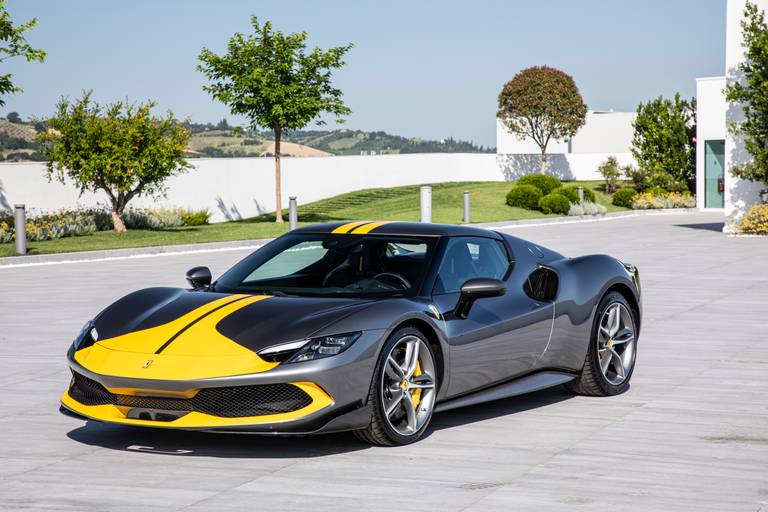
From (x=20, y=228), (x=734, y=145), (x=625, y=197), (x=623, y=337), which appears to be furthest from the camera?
(x=625, y=197)

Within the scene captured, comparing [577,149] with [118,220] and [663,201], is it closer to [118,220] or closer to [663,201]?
[663,201]

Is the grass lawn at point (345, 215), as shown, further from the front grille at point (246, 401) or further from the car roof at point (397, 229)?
the front grille at point (246, 401)

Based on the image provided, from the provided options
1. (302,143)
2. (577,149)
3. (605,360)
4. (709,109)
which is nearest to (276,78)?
(709,109)

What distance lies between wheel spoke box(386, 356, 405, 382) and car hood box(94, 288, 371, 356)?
34 centimetres

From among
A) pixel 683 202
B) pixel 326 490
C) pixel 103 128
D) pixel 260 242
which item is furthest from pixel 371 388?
pixel 683 202

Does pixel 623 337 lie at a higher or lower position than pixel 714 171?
lower

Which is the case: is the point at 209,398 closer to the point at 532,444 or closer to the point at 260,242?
the point at 532,444

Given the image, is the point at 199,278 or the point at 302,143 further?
the point at 302,143

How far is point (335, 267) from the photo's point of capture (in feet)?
25.1

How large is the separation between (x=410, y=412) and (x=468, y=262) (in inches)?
50.0

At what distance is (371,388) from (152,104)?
28186 mm

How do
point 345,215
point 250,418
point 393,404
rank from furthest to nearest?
point 345,215
point 393,404
point 250,418

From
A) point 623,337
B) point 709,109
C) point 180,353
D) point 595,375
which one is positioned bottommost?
point 595,375

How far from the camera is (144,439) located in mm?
6957
